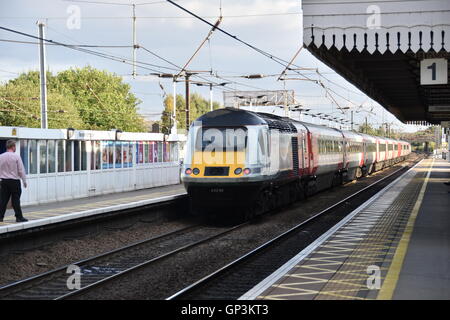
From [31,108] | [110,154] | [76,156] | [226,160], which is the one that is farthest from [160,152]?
[31,108]

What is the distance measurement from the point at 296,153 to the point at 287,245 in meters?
7.14

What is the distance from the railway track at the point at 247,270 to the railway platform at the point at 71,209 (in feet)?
13.6

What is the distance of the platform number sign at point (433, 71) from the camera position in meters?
12.8

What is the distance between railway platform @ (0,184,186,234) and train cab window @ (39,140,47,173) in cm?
120

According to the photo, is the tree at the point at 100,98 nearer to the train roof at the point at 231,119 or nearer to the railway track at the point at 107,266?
the train roof at the point at 231,119

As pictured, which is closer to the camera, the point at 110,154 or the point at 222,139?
the point at 222,139

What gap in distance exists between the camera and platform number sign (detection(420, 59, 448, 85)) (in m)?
12.8

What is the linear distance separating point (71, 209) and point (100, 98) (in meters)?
55.8

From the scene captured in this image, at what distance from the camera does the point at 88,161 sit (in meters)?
22.0

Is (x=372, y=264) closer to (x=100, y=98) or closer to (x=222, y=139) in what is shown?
(x=222, y=139)

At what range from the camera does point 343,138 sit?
30984 millimetres

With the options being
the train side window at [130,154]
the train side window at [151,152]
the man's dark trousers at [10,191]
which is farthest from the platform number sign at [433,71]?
the train side window at [151,152]
